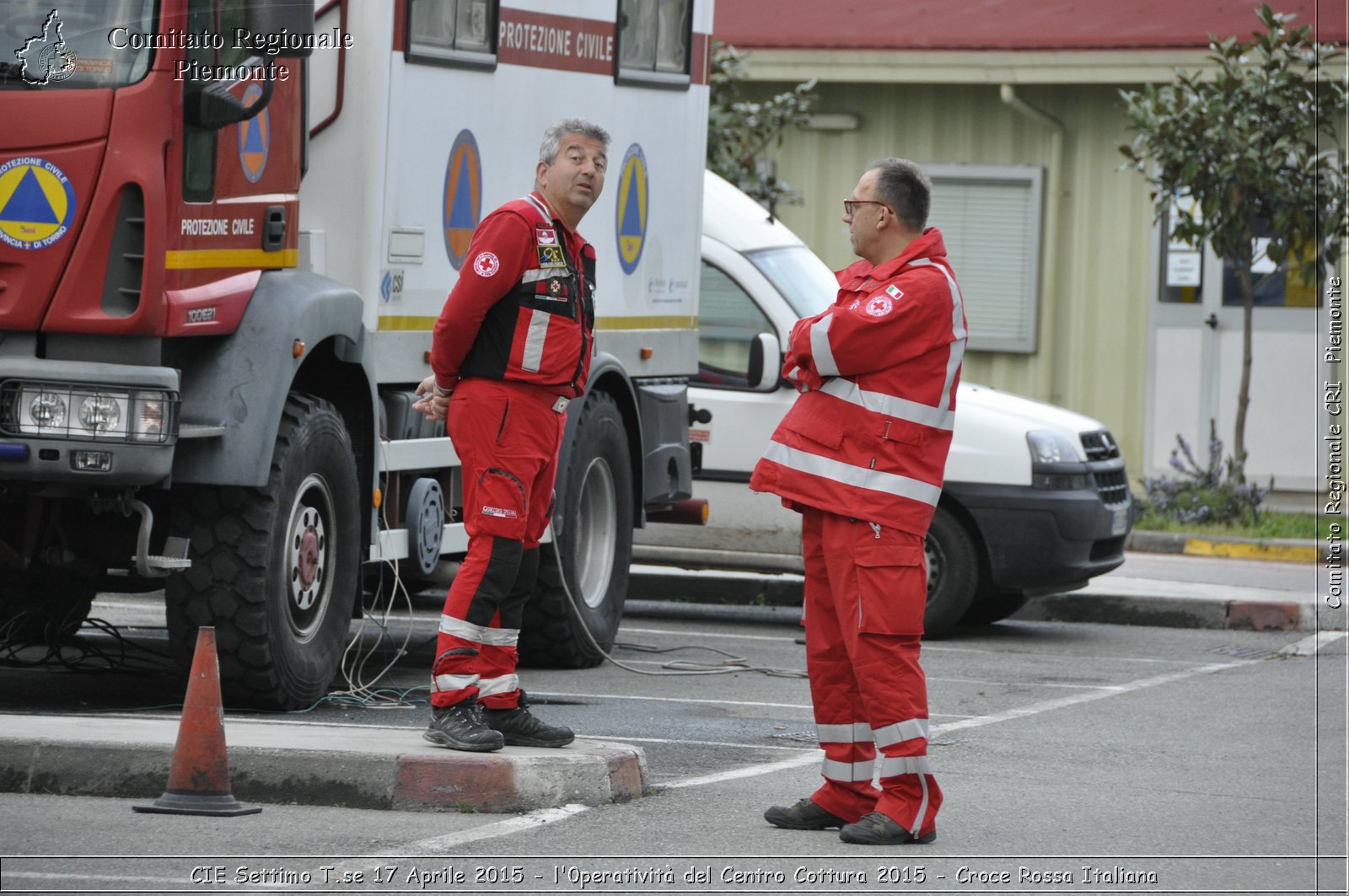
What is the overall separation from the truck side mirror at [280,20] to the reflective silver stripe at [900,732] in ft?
10.3

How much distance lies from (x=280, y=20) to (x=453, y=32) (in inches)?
63.2

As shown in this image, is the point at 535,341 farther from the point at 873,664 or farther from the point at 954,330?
the point at 873,664

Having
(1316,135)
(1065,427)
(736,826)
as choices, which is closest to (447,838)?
(736,826)

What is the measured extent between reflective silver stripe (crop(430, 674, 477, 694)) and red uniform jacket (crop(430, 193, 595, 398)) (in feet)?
3.02

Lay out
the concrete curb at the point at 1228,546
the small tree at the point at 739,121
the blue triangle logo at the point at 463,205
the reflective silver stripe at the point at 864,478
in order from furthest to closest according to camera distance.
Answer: the small tree at the point at 739,121 < the concrete curb at the point at 1228,546 < the blue triangle logo at the point at 463,205 < the reflective silver stripe at the point at 864,478

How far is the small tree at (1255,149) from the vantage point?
16.0m

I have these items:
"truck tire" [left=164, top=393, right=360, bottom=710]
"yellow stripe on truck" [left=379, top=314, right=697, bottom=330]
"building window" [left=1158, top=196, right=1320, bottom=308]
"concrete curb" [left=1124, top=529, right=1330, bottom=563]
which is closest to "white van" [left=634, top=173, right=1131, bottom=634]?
"yellow stripe on truck" [left=379, top=314, right=697, bottom=330]

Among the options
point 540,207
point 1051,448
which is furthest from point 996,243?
point 540,207

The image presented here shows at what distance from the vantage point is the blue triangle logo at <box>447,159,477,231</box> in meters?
8.99

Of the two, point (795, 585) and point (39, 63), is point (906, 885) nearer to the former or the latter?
point (39, 63)

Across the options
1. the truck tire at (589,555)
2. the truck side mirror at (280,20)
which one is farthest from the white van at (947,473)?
the truck side mirror at (280,20)

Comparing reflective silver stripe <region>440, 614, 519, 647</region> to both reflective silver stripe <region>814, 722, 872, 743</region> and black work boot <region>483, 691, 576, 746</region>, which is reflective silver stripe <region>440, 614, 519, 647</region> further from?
reflective silver stripe <region>814, 722, 872, 743</region>

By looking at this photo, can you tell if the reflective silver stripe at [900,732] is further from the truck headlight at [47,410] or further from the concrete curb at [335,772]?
the truck headlight at [47,410]

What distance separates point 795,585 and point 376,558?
17.1 feet
